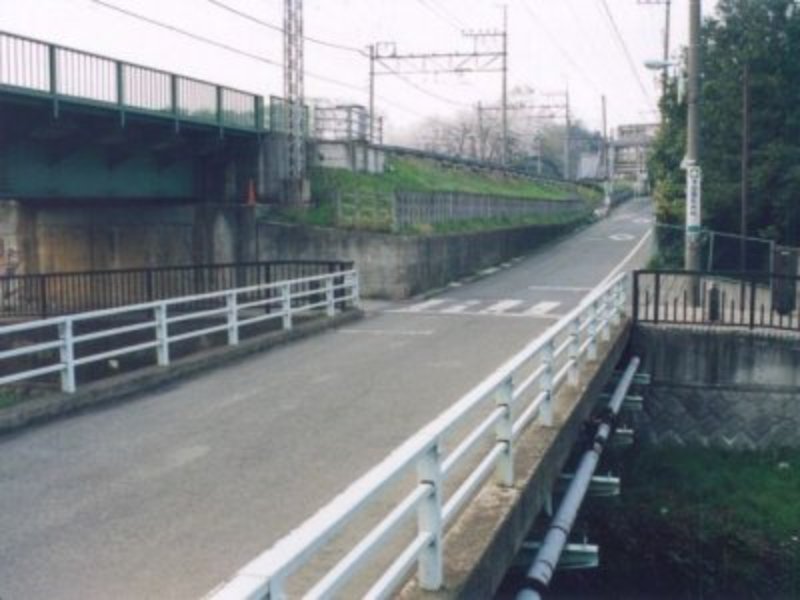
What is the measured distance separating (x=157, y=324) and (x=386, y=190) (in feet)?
78.6

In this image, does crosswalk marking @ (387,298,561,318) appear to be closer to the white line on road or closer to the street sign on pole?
the white line on road

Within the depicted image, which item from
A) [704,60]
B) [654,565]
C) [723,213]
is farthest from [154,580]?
[704,60]

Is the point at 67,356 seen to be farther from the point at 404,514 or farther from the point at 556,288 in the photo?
the point at 556,288

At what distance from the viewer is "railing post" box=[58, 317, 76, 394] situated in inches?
480

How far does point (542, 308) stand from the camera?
2494 centimetres

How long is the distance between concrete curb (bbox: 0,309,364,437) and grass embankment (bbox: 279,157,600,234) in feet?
38.8

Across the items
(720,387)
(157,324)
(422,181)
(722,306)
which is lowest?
(720,387)

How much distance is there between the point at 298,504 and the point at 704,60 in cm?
3436

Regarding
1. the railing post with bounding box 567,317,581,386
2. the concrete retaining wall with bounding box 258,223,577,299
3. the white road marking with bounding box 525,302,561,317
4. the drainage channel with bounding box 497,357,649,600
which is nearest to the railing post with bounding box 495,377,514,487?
the drainage channel with bounding box 497,357,649,600

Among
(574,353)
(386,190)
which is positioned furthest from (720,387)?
(386,190)

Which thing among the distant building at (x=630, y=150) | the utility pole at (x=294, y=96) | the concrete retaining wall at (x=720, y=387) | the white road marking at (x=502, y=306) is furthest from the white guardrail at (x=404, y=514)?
the distant building at (x=630, y=150)

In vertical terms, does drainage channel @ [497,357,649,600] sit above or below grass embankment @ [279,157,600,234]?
below

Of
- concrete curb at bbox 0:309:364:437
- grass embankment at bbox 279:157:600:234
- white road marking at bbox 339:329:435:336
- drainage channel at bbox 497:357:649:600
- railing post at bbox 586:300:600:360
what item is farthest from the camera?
grass embankment at bbox 279:157:600:234

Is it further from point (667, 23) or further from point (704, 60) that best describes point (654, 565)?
point (667, 23)
